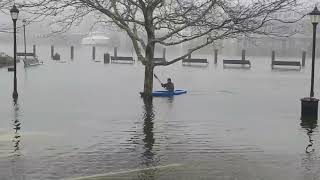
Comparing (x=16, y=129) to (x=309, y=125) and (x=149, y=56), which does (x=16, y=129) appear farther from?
(x=149, y=56)

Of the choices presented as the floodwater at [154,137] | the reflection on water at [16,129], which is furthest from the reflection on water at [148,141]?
the reflection on water at [16,129]

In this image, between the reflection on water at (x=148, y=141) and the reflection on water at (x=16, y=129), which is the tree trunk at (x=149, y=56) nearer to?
the reflection on water at (x=148, y=141)

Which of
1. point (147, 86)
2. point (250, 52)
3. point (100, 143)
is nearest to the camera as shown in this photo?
point (100, 143)

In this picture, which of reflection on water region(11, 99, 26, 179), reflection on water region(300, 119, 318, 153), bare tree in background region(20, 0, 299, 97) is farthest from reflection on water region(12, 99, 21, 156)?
reflection on water region(300, 119, 318, 153)

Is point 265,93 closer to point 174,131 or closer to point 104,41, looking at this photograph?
point 174,131

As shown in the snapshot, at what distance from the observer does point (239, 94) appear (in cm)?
2269

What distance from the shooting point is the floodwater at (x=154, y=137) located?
9.07 metres

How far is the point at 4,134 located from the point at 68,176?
4.28 meters

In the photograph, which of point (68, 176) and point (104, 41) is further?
point (104, 41)

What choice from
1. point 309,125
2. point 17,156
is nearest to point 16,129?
point 17,156

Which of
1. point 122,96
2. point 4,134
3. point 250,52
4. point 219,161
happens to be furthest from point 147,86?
point 250,52

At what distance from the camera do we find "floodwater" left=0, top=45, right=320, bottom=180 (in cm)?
907

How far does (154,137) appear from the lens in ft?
40.0

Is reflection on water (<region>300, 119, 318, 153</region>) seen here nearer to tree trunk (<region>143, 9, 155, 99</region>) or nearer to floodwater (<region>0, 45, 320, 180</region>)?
floodwater (<region>0, 45, 320, 180</region>)
